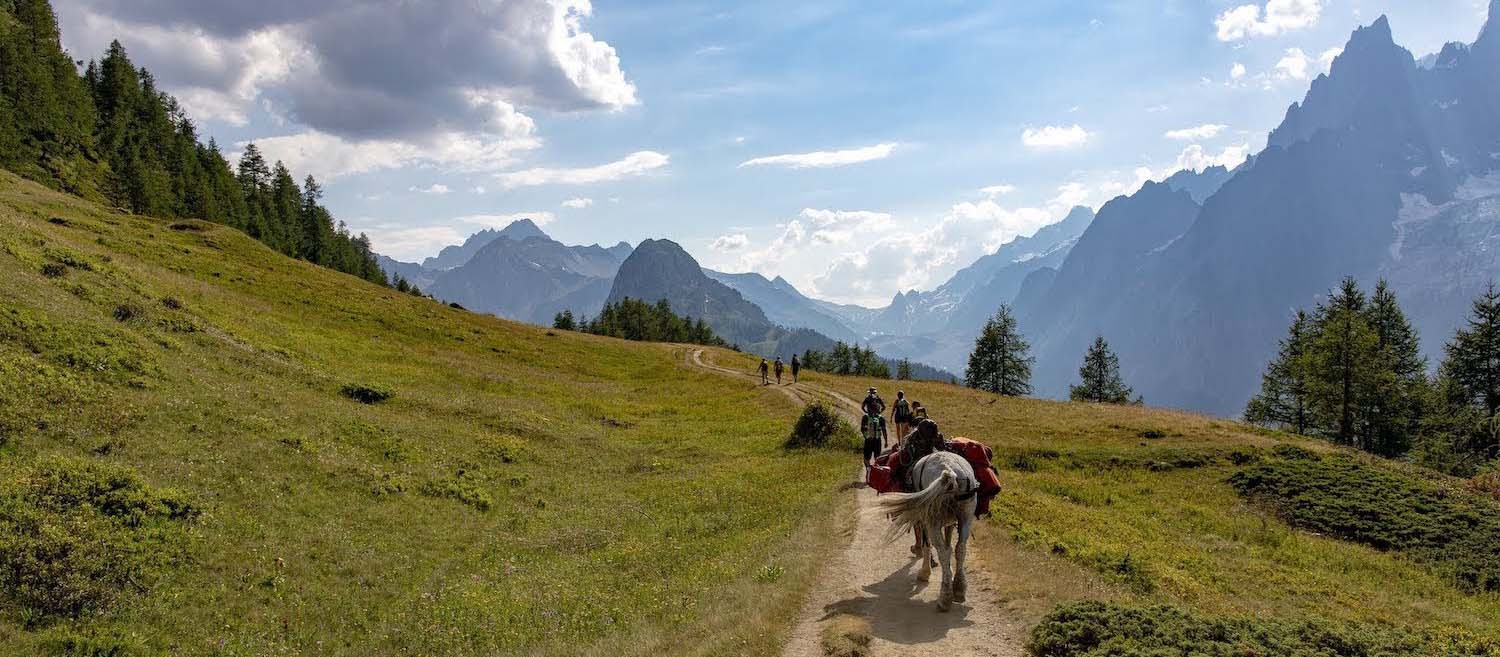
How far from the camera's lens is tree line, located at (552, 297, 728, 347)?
165375 mm

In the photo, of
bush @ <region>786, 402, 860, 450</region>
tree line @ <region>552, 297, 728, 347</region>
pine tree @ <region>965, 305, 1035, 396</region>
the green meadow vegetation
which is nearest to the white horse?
the green meadow vegetation

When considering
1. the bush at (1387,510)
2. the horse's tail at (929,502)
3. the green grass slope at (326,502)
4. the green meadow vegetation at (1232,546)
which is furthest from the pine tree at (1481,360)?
the horse's tail at (929,502)

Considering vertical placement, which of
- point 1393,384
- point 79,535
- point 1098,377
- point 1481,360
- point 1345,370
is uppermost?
point 1481,360

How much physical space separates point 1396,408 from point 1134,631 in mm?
81429

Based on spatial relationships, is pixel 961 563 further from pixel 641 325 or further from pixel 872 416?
pixel 641 325

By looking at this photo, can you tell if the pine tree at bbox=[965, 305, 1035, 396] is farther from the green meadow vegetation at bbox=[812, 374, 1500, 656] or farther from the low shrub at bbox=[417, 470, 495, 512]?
the low shrub at bbox=[417, 470, 495, 512]

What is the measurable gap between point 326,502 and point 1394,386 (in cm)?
8407

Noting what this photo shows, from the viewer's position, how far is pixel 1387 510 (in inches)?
1081

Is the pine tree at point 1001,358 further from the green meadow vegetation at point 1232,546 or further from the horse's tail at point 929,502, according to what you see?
the horse's tail at point 929,502

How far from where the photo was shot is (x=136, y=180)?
93062 mm

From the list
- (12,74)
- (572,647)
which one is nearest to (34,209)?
(12,74)

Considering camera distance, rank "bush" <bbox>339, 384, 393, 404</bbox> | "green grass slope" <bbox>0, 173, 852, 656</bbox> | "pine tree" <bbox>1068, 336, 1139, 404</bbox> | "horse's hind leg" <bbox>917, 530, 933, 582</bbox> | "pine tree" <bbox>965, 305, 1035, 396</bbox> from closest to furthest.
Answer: "horse's hind leg" <bbox>917, 530, 933, 582</bbox> < "green grass slope" <bbox>0, 173, 852, 656</bbox> < "bush" <bbox>339, 384, 393, 404</bbox> < "pine tree" <bbox>965, 305, 1035, 396</bbox> < "pine tree" <bbox>1068, 336, 1139, 404</bbox>

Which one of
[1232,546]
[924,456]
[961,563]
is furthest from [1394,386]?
[961,563]

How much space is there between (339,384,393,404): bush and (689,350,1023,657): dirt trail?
29067 mm
